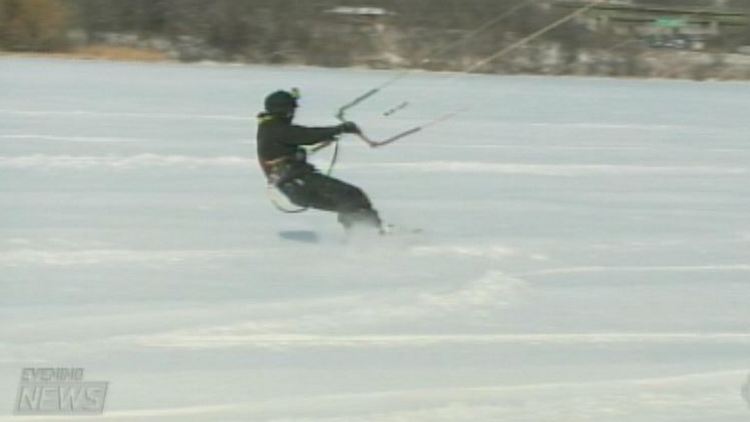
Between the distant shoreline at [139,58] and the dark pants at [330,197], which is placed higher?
the dark pants at [330,197]

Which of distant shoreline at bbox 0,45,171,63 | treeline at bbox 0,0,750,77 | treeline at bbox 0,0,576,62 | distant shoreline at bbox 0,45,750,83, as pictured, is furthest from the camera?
treeline at bbox 0,0,576,62

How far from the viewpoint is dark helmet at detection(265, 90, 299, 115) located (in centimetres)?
859

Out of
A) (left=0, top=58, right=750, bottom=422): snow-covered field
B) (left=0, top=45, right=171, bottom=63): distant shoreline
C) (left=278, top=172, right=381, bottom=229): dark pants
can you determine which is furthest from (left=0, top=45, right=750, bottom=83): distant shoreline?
(left=278, top=172, right=381, bottom=229): dark pants

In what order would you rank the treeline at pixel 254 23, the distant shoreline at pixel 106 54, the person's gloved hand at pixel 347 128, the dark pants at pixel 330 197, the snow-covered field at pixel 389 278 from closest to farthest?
the snow-covered field at pixel 389 278 → the person's gloved hand at pixel 347 128 → the dark pants at pixel 330 197 → the distant shoreline at pixel 106 54 → the treeline at pixel 254 23

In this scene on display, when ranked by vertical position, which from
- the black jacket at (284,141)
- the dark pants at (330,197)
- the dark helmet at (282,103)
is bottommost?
the dark pants at (330,197)

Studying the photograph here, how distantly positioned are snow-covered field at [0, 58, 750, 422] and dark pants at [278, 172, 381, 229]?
0.23m

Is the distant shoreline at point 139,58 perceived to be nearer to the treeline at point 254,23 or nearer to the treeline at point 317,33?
the treeline at point 317,33

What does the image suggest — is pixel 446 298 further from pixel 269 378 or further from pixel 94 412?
pixel 94 412

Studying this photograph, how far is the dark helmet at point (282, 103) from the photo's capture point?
28.2ft

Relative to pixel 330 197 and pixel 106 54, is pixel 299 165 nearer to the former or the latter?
pixel 330 197

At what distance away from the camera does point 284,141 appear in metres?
8.65

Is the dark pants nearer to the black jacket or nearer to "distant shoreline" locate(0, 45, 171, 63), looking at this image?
the black jacket

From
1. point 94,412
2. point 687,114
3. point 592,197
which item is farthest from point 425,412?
point 687,114

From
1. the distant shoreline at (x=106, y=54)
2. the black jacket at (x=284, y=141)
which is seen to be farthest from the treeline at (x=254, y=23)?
the black jacket at (x=284, y=141)
